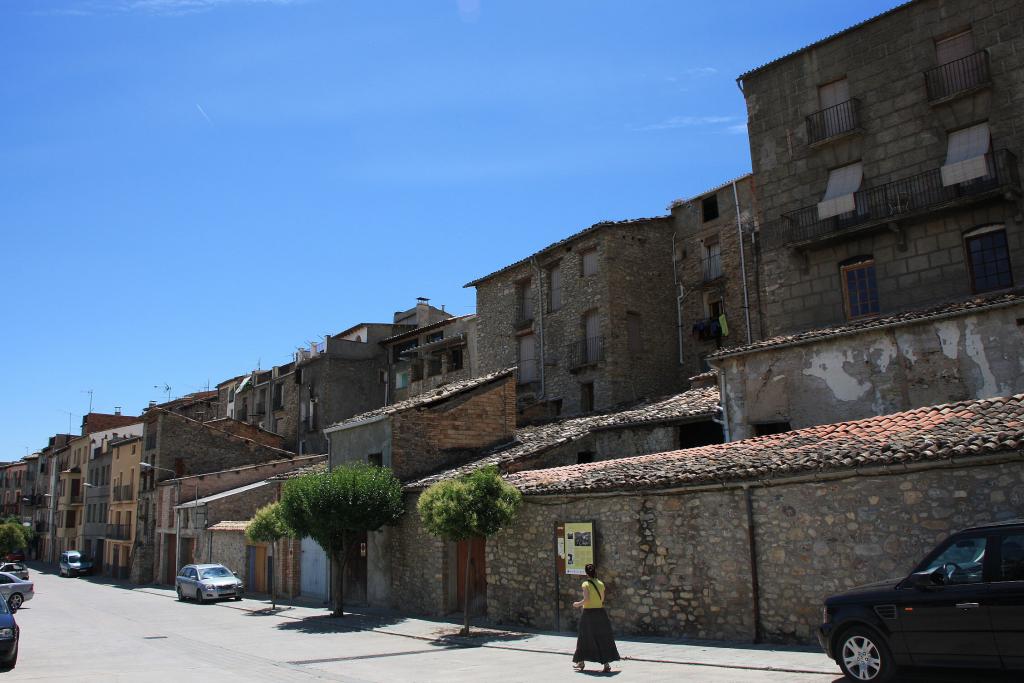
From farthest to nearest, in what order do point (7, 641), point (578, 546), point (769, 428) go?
point (769, 428) < point (578, 546) < point (7, 641)

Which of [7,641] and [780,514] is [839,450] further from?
[7,641]

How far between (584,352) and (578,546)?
19421mm

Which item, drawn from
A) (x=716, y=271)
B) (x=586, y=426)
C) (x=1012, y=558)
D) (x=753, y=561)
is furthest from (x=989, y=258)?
(x=1012, y=558)

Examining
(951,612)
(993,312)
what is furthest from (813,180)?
(951,612)

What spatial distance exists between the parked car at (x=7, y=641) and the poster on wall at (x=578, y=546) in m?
10.1

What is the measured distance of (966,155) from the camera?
820 inches

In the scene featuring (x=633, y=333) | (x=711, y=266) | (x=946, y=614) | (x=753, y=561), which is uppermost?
(x=711, y=266)

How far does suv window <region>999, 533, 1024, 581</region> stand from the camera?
303 inches

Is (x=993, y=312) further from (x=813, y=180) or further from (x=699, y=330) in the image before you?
(x=699, y=330)

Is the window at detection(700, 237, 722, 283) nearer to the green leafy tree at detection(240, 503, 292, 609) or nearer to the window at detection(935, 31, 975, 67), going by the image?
the window at detection(935, 31, 975, 67)

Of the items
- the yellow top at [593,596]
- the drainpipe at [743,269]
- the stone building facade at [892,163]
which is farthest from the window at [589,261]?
the yellow top at [593,596]

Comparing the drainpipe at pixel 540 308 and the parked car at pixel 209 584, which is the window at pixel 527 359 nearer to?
the drainpipe at pixel 540 308

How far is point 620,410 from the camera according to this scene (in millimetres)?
27938

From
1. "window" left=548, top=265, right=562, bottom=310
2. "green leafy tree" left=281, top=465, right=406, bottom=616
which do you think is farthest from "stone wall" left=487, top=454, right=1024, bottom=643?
"window" left=548, top=265, right=562, bottom=310
